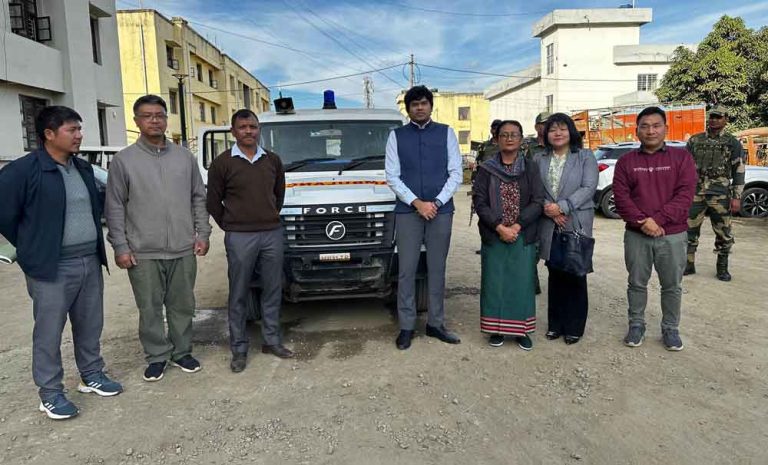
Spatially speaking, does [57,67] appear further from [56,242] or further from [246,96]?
[246,96]

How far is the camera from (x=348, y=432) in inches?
119

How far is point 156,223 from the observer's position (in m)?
3.54

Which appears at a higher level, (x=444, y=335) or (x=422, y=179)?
(x=422, y=179)

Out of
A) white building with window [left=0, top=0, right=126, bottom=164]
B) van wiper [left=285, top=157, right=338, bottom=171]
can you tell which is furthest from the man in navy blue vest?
white building with window [left=0, top=0, right=126, bottom=164]

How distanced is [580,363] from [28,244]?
3736 mm

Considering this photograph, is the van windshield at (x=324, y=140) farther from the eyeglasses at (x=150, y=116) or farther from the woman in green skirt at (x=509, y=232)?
the eyeglasses at (x=150, y=116)

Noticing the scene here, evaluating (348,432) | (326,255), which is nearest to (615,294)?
(326,255)

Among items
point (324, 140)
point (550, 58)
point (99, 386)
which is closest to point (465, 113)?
point (550, 58)

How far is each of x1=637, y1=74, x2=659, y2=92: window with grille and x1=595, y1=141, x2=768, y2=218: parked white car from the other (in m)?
21.7

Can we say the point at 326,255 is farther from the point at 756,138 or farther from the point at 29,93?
the point at 756,138

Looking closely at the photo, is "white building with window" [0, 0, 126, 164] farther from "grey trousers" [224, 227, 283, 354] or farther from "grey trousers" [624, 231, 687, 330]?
"grey trousers" [624, 231, 687, 330]

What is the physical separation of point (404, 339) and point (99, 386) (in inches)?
86.8

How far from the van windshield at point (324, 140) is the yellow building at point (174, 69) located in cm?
1746

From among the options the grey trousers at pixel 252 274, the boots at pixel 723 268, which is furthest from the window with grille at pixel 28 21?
the boots at pixel 723 268
